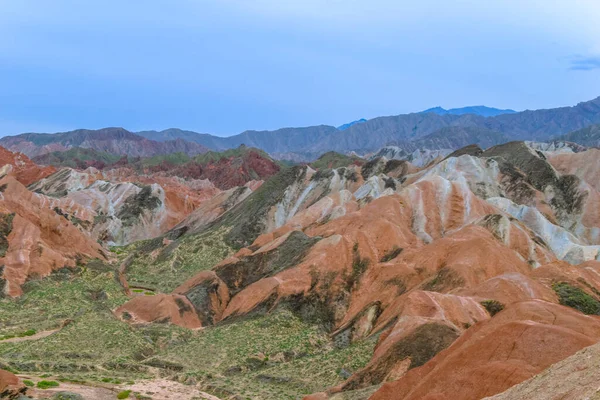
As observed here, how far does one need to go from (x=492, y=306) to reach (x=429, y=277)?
39.9ft

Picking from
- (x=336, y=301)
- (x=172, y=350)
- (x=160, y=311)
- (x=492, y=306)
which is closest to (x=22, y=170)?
(x=160, y=311)

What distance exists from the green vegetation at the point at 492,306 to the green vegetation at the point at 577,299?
22.0ft

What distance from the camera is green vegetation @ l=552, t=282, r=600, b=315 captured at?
44719mm

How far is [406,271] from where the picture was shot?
5516 cm

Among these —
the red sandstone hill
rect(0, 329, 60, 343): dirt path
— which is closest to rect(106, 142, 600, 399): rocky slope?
rect(0, 329, 60, 343): dirt path

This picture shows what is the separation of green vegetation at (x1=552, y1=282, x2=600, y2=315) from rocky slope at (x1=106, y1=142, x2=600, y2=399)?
0.42 feet

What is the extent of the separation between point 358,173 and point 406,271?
63.5m

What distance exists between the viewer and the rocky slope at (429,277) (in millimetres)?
25578

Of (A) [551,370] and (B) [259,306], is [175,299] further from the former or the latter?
(A) [551,370]

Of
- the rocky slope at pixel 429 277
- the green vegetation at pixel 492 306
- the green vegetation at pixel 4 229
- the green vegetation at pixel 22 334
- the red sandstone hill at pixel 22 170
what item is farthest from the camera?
the red sandstone hill at pixel 22 170

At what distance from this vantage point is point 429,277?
2108 inches

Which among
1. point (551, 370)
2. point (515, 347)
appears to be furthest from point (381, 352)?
point (551, 370)

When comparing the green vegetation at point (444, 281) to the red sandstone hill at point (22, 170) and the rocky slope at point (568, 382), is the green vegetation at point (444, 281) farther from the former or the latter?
the red sandstone hill at point (22, 170)

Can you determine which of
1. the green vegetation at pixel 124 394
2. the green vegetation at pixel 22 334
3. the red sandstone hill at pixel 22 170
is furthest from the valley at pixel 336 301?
the red sandstone hill at pixel 22 170
